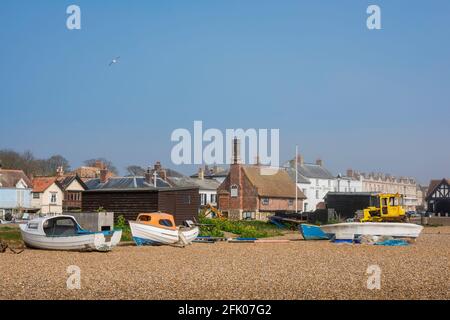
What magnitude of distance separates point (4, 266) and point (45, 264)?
130 centimetres

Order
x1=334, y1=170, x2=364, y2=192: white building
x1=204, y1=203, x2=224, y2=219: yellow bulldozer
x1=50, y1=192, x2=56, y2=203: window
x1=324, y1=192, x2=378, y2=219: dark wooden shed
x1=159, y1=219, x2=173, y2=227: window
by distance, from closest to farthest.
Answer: x1=159, y1=219, x2=173, y2=227: window, x1=204, y1=203, x2=224, y2=219: yellow bulldozer, x1=324, y1=192, x2=378, y2=219: dark wooden shed, x1=50, y1=192, x2=56, y2=203: window, x1=334, y1=170, x2=364, y2=192: white building

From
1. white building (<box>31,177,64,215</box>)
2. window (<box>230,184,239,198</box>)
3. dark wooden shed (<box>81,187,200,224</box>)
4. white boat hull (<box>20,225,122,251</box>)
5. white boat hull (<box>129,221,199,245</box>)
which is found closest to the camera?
white boat hull (<box>20,225,122,251</box>)

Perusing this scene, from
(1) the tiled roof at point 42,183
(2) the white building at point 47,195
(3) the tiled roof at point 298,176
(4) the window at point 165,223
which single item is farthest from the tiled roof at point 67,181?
(4) the window at point 165,223

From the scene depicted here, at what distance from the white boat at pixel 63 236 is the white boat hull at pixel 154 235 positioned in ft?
8.61

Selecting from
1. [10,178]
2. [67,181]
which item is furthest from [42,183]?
[10,178]

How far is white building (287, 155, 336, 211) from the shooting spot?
89312 millimetres

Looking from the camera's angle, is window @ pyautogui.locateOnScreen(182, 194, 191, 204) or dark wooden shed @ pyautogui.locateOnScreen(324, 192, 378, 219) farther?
dark wooden shed @ pyautogui.locateOnScreen(324, 192, 378, 219)

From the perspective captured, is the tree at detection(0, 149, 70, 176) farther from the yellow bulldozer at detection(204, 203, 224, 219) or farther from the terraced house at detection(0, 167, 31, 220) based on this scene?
the yellow bulldozer at detection(204, 203, 224, 219)

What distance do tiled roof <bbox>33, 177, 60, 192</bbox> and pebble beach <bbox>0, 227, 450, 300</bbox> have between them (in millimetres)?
51698

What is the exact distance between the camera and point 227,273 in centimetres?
2038

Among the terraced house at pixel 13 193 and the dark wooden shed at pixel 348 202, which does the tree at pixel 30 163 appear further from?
the dark wooden shed at pixel 348 202

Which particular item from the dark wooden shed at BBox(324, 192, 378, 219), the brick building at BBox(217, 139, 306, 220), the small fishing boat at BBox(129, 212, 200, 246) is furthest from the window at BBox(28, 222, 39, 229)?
the brick building at BBox(217, 139, 306, 220)

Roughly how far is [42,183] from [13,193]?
16.9 ft
